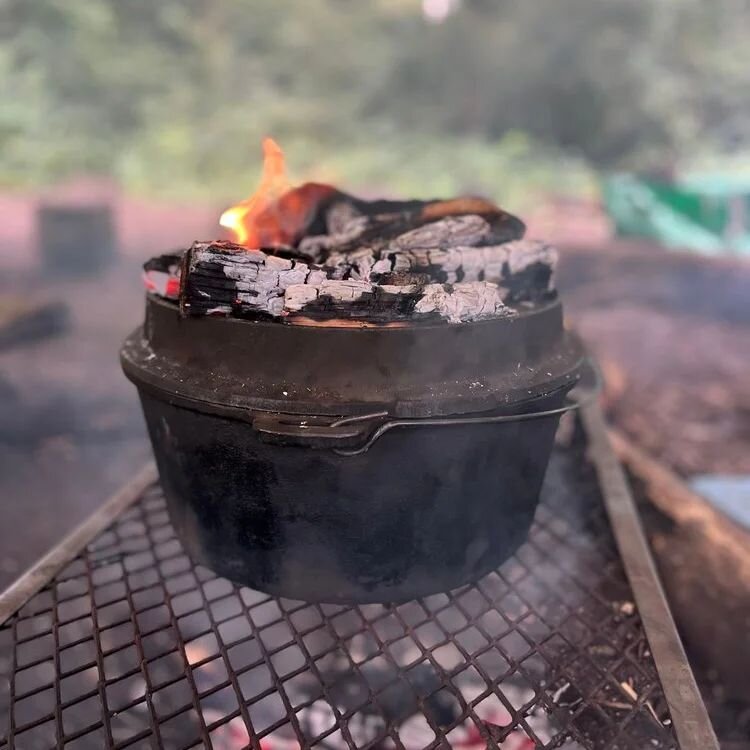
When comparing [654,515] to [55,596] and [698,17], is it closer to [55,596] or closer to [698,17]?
[55,596]

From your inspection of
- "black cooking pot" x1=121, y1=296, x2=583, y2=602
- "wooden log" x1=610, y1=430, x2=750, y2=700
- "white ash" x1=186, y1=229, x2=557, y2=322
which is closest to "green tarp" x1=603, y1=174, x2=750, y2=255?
"wooden log" x1=610, y1=430, x2=750, y2=700

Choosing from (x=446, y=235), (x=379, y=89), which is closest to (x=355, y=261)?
(x=446, y=235)

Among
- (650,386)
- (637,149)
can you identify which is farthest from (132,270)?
(637,149)

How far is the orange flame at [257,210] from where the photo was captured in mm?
1693

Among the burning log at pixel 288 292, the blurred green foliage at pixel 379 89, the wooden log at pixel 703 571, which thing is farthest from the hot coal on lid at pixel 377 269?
the blurred green foliage at pixel 379 89

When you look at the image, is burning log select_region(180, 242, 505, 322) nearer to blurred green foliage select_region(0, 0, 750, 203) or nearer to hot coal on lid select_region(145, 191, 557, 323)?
hot coal on lid select_region(145, 191, 557, 323)

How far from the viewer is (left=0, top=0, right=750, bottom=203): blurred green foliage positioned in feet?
34.0

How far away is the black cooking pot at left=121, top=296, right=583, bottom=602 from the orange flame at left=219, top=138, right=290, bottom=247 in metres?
0.36

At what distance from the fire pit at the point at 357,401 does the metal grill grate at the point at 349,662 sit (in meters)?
0.19

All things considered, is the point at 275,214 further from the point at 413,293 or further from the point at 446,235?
the point at 413,293

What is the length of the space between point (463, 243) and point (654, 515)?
5.60 feet

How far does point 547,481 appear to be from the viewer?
7.53 feet

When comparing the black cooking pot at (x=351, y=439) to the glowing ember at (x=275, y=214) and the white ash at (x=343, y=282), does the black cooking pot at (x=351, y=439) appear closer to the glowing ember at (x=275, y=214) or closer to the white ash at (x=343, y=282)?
the white ash at (x=343, y=282)

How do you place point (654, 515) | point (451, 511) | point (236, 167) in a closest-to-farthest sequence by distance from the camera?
point (451, 511) < point (654, 515) < point (236, 167)
